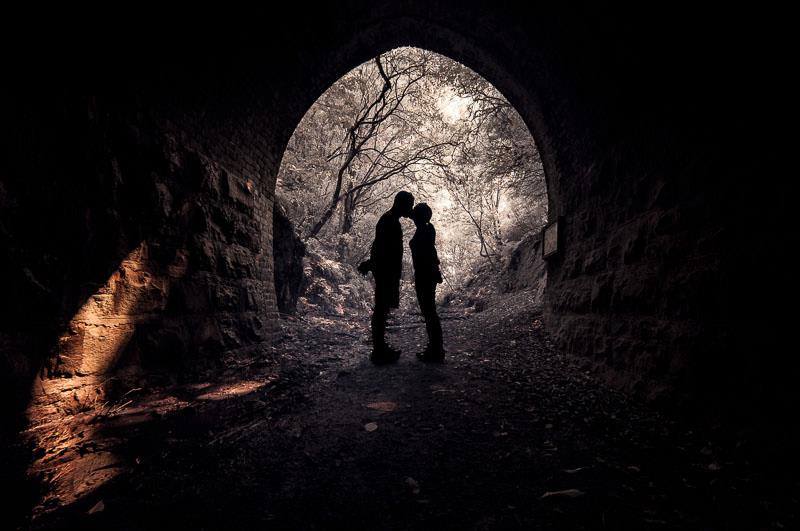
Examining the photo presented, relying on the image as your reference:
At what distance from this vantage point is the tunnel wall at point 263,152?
2.14 m

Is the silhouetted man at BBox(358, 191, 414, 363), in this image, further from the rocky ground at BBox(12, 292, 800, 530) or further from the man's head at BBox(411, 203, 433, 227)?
the rocky ground at BBox(12, 292, 800, 530)

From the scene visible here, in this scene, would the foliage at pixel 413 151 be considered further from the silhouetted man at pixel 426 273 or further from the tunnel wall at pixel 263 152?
the silhouetted man at pixel 426 273

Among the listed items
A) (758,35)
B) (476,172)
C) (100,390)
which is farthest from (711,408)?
(476,172)

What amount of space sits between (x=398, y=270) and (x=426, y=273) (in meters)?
0.40

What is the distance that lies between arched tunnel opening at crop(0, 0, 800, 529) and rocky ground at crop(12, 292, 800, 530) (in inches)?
0.6

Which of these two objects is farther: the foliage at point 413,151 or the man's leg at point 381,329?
the foliage at point 413,151

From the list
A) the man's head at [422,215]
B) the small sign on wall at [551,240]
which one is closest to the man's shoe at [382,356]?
the man's head at [422,215]

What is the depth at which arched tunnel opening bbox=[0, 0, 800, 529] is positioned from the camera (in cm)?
168

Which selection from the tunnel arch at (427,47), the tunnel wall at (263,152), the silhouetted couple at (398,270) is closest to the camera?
the tunnel wall at (263,152)

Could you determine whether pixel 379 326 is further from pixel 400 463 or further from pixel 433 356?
pixel 400 463

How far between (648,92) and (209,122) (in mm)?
5010

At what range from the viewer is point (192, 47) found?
3.77 m

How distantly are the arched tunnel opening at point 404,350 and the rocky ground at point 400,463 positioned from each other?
2 centimetres

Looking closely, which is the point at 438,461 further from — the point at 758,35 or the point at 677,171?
the point at 758,35
